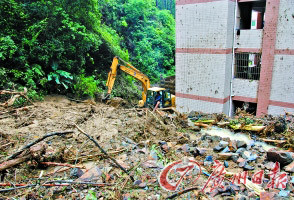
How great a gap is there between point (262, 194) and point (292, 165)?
1510 mm

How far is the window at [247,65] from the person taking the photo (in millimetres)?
11648

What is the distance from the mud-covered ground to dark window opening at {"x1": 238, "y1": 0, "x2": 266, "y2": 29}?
7503 mm

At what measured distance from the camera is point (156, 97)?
1277 cm

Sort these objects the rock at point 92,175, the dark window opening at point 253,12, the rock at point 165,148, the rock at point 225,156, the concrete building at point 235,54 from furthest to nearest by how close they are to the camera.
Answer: the dark window opening at point 253,12
the concrete building at point 235,54
the rock at point 165,148
the rock at point 225,156
the rock at point 92,175

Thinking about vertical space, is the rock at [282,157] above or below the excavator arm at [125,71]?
→ below

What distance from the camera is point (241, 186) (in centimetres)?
429

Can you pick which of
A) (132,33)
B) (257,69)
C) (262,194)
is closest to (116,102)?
(257,69)

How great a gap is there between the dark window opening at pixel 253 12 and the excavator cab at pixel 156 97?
18.5ft

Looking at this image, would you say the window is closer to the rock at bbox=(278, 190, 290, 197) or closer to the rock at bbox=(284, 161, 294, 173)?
the rock at bbox=(284, 161, 294, 173)

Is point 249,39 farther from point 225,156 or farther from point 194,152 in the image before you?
point 194,152

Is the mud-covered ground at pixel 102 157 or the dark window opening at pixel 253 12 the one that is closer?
the mud-covered ground at pixel 102 157

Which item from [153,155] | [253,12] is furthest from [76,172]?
[253,12]

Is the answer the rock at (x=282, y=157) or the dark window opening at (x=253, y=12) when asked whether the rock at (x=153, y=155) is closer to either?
the rock at (x=282, y=157)

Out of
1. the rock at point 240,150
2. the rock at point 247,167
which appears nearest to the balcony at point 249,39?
the rock at point 240,150
